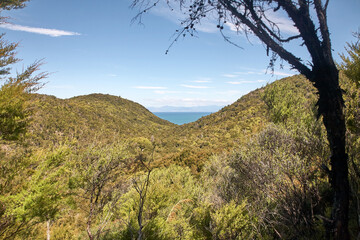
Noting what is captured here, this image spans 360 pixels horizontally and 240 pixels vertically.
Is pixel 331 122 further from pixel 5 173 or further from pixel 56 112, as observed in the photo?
pixel 56 112

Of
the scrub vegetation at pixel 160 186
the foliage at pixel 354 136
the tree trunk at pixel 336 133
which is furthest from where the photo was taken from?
the scrub vegetation at pixel 160 186

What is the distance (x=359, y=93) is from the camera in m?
4.87

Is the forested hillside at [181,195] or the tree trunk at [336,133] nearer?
the tree trunk at [336,133]

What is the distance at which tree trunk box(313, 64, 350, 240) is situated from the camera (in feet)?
8.70

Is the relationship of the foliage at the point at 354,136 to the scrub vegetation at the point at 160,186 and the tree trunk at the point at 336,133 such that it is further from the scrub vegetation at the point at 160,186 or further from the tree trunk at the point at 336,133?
the tree trunk at the point at 336,133

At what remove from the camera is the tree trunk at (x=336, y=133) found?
8.70 ft

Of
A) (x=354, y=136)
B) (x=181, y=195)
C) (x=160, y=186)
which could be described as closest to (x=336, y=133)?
(x=354, y=136)

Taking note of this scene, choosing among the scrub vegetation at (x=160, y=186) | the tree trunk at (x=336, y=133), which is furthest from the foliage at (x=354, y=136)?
the tree trunk at (x=336, y=133)

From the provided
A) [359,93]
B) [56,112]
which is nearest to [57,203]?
[359,93]

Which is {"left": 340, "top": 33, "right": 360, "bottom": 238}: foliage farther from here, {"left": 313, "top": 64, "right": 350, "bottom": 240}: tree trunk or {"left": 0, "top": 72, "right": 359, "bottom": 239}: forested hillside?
{"left": 313, "top": 64, "right": 350, "bottom": 240}: tree trunk

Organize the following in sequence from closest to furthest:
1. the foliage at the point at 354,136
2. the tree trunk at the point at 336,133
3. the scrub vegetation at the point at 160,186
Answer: the tree trunk at the point at 336,133 < the foliage at the point at 354,136 < the scrub vegetation at the point at 160,186

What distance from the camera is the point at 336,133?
106 inches

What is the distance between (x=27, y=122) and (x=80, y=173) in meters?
4.07

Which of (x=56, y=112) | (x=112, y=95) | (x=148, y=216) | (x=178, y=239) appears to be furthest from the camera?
(x=112, y=95)
